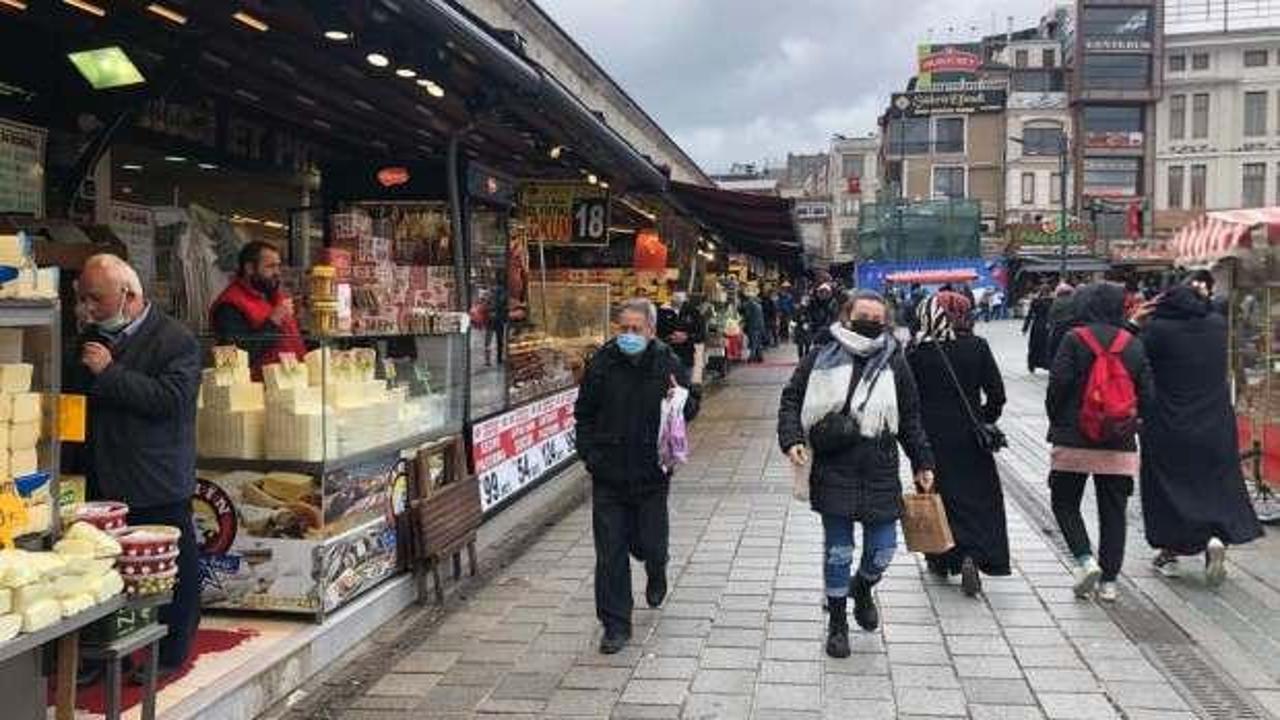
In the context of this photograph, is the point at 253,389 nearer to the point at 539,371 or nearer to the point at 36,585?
the point at 36,585

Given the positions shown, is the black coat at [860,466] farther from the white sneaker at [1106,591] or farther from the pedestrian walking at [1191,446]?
the pedestrian walking at [1191,446]

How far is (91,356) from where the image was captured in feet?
13.4

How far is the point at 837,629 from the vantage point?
5.36 meters

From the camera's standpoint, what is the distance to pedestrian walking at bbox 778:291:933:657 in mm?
5312

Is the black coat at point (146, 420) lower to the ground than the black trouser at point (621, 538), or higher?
higher

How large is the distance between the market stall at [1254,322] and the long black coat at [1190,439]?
1.91 meters

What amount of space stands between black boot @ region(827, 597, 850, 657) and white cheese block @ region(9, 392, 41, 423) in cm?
344

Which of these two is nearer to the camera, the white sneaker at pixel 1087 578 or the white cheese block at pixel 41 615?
the white cheese block at pixel 41 615

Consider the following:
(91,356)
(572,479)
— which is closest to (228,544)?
(91,356)

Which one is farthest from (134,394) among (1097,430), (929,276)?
(929,276)

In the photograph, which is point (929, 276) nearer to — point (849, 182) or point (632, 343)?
point (849, 182)

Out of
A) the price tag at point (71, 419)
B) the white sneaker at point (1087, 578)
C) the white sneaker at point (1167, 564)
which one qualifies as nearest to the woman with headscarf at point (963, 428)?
the white sneaker at point (1087, 578)

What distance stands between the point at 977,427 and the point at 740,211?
8.56 m

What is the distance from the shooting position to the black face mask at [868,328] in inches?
214
